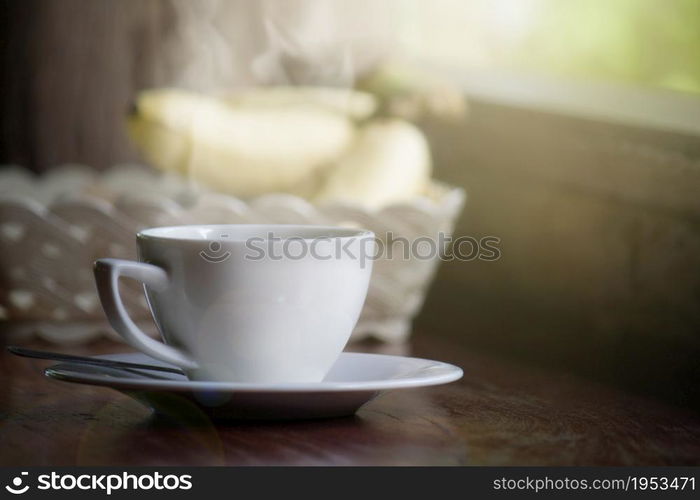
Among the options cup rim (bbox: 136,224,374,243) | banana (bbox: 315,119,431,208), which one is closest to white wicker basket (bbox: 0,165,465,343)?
banana (bbox: 315,119,431,208)

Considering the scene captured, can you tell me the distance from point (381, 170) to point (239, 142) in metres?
0.15

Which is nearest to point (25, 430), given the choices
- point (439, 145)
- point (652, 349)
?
point (652, 349)

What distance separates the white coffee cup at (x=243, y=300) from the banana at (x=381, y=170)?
12.4 inches

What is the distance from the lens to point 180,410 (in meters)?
0.34

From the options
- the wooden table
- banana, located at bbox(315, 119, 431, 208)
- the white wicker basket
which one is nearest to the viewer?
the wooden table

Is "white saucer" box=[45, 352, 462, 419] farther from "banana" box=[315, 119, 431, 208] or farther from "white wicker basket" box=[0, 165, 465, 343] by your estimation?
"banana" box=[315, 119, 431, 208]

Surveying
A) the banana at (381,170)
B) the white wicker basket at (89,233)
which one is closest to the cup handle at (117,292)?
the white wicker basket at (89,233)

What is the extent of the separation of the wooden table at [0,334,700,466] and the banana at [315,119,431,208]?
245 millimetres

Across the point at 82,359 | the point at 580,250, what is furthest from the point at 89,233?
the point at 580,250

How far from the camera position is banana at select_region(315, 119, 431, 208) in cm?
67

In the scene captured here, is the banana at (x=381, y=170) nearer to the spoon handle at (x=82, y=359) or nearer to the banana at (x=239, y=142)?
the banana at (x=239, y=142)

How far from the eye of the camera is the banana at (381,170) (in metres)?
0.67

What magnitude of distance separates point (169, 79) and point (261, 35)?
0.14 metres

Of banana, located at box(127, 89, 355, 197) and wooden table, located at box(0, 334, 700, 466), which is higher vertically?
banana, located at box(127, 89, 355, 197)
